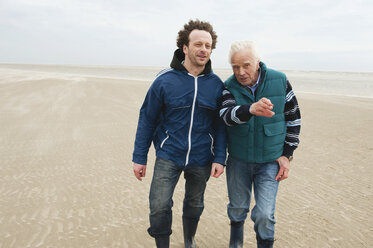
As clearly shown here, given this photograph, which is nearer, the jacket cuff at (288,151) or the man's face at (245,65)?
the man's face at (245,65)

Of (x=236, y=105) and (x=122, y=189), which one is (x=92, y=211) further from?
(x=236, y=105)

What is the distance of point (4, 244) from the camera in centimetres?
354

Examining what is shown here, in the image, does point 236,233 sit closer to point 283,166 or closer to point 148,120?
point 283,166

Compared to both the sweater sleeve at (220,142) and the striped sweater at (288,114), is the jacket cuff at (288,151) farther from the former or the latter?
the sweater sleeve at (220,142)

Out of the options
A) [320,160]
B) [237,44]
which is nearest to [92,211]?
[237,44]

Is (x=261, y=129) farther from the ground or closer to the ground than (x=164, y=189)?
farther from the ground

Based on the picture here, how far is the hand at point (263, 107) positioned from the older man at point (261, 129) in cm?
21

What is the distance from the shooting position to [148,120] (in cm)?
285

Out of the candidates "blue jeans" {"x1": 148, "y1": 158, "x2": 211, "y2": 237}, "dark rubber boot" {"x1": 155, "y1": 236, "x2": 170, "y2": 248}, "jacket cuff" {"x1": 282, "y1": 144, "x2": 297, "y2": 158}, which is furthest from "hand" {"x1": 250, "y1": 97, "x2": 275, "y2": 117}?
"dark rubber boot" {"x1": 155, "y1": 236, "x2": 170, "y2": 248}

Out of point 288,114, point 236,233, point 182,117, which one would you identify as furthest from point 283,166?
point 182,117

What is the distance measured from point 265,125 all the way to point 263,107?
418mm

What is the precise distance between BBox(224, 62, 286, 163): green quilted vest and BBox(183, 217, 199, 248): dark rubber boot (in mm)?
987

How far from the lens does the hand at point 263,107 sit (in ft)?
7.42

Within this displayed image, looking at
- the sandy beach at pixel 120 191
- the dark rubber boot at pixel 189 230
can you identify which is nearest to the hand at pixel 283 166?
the dark rubber boot at pixel 189 230
